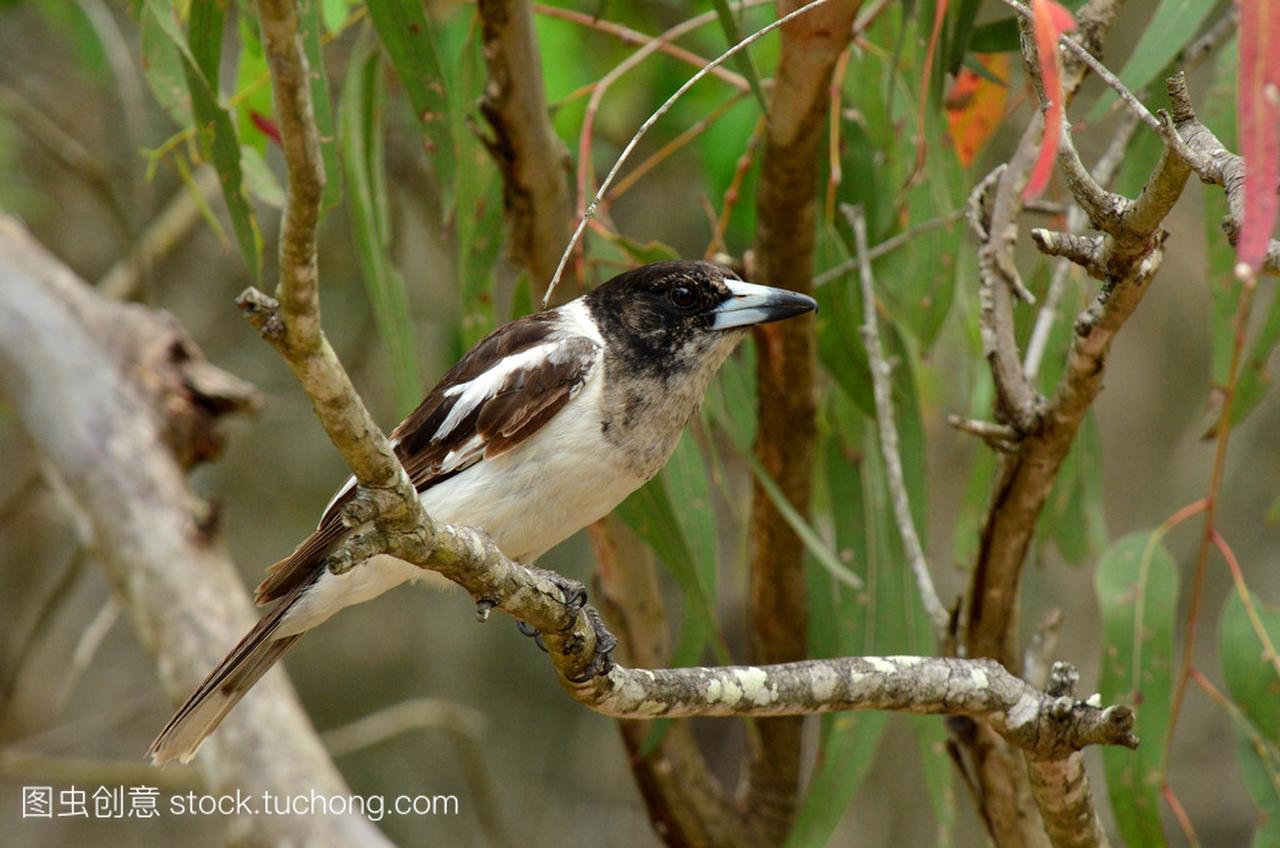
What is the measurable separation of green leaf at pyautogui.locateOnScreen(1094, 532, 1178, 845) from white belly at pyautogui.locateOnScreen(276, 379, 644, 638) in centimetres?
93

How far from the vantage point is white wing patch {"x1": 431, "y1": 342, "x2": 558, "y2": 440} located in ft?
7.30

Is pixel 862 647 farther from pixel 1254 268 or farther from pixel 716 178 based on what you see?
pixel 1254 268

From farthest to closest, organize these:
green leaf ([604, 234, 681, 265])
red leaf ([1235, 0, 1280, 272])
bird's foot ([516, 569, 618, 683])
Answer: green leaf ([604, 234, 681, 265]) < bird's foot ([516, 569, 618, 683]) < red leaf ([1235, 0, 1280, 272])

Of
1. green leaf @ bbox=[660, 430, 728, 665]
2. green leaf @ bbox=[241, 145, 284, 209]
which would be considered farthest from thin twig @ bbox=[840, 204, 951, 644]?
green leaf @ bbox=[241, 145, 284, 209]

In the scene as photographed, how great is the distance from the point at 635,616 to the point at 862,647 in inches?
19.2

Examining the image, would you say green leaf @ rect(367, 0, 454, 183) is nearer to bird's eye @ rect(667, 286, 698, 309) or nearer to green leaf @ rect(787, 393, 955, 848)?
bird's eye @ rect(667, 286, 698, 309)

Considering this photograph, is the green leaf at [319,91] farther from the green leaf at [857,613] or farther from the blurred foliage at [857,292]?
the green leaf at [857,613]

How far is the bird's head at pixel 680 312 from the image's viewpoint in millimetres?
2348

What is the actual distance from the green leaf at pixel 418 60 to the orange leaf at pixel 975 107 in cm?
110

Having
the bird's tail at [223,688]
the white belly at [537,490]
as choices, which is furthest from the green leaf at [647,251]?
the bird's tail at [223,688]

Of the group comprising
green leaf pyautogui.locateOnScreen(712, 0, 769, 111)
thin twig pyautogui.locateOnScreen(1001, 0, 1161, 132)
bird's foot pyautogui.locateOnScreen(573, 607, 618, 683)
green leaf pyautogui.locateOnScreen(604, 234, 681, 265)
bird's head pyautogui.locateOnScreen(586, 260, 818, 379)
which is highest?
green leaf pyautogui.locateOnScreen(712, 0, 769, 111)

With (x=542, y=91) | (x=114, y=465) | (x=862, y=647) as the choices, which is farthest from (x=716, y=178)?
(x=114, y=465)

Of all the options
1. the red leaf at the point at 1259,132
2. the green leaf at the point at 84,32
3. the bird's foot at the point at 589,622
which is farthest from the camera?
the green leaf at the point at 84,32

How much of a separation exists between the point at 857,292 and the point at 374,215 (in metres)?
0.99
